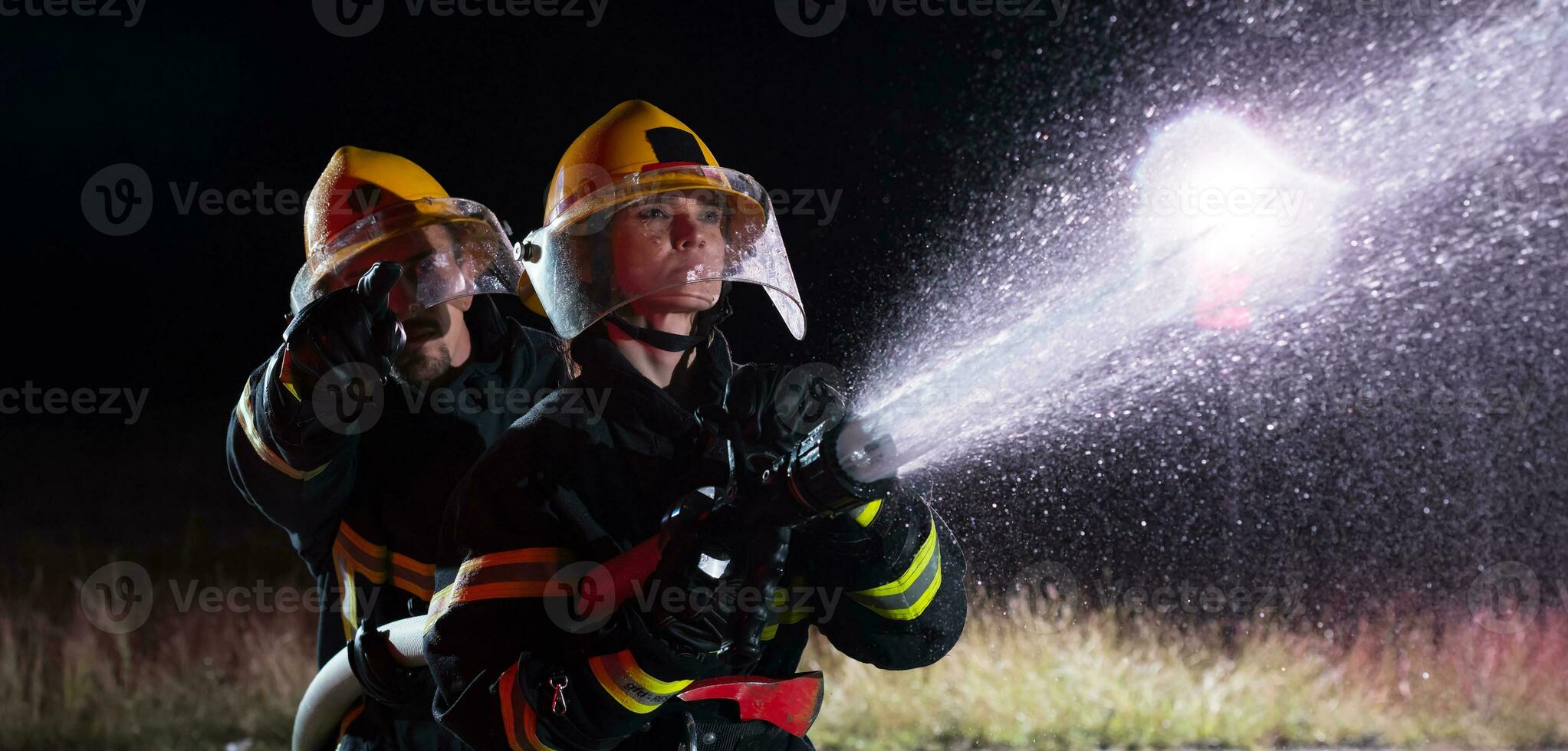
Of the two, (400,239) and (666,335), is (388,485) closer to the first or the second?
(400,239)

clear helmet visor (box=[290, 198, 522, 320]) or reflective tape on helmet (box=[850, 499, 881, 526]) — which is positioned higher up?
clear helmet visor (box=[290, 198, 522, 320])

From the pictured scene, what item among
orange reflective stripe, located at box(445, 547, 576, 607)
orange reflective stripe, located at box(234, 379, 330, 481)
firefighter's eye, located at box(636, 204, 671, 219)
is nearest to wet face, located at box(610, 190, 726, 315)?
firefighter's eye, located at box(636, 204, 671, 219)

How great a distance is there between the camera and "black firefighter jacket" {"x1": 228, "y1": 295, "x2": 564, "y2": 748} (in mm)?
2654

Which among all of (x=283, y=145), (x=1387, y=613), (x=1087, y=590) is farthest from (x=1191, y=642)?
(x=283, y=145)

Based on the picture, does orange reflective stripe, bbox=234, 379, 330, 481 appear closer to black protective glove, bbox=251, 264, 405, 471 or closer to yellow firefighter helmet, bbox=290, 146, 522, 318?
black protective glove, bbox=251, 264, 405, 471

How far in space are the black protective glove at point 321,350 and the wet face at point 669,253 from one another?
1.47 ft

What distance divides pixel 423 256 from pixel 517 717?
4.91ft

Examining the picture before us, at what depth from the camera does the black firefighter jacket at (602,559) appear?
1771mm

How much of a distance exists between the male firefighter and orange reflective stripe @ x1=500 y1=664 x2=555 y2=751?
2.46ft

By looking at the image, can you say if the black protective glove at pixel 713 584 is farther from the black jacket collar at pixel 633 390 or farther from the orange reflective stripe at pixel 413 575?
the orange reflective stripe at pixel 413 575

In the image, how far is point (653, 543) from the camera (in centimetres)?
184

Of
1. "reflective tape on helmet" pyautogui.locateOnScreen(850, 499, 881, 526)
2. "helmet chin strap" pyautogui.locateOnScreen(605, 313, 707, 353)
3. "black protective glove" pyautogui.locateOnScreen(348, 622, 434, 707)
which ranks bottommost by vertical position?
"black protective glove" pyautogui.locateOnScreen(348, 622, 434, 707)

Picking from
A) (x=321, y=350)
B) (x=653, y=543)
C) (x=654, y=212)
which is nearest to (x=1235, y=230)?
(x=654, y=212)

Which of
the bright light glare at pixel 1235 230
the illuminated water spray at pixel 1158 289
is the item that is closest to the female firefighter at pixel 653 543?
the illuminated water spray at pixel 1158 289
